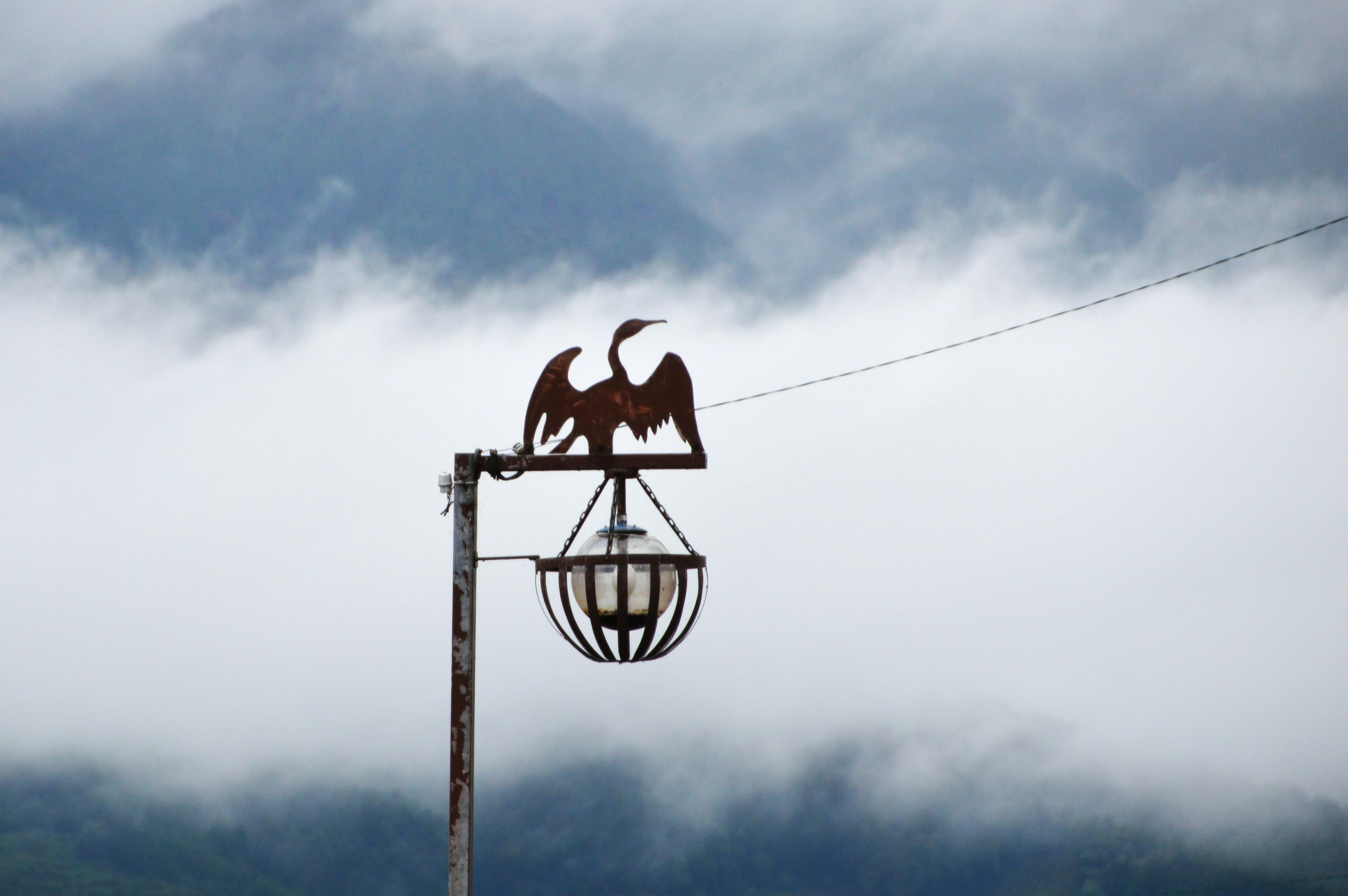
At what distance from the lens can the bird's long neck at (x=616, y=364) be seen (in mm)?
6559

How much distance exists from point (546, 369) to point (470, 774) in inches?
77.9

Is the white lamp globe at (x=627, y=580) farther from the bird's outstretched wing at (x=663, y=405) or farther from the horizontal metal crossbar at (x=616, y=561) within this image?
the bird's outstretched wing at (x=663, y=405)

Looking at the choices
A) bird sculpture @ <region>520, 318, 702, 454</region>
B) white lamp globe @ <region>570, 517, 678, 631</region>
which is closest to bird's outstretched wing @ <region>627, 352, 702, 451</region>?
bird sculpture @ <region>520, 318, 702, 454</region>

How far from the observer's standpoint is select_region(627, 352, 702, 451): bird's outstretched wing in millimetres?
6500

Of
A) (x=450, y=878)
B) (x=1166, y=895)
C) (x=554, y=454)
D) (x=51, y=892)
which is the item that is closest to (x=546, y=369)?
(x=554, y=454)

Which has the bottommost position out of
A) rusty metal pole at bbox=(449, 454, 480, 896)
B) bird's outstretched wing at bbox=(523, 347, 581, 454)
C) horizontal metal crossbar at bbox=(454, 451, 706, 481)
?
rusty metal pole at bbox=(449, 454, 480, 896)

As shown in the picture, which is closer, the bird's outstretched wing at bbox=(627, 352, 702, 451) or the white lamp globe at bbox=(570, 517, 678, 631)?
the white lamp globe at bbox=(570, 517, 678, 631)

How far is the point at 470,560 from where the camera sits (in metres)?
6.20

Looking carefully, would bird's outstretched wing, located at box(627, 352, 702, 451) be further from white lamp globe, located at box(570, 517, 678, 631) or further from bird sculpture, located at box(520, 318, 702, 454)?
white lamp globe, located at box(570, 517, 678, 631)

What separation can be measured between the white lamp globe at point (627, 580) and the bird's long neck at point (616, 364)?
766mm

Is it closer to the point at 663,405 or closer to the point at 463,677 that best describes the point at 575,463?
the point at 663,405

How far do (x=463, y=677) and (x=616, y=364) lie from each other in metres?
1.72

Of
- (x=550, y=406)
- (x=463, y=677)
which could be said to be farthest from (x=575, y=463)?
(x=463, y=677)

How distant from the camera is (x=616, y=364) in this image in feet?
21.7
